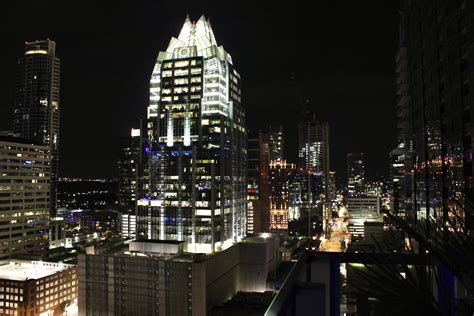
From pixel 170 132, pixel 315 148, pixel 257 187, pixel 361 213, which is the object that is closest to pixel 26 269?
pixel 170 132

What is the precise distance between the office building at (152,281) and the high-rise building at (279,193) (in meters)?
46.0

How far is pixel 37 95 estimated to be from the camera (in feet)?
359

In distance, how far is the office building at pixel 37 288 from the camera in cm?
3950

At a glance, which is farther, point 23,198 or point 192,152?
point 23,198

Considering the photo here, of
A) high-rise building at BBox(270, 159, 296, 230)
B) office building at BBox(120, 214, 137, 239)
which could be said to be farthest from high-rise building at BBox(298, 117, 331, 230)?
office building at BBox(120, 214, 137, 239)

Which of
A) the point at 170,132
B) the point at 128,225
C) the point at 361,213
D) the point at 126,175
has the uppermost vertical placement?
the point at 170,132

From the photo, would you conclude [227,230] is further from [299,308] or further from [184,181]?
[299,308]

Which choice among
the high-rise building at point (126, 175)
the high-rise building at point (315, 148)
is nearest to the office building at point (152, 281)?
the high-rise building at point (126, 175)

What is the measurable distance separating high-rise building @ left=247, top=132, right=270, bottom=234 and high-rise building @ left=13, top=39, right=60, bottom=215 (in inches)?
2327

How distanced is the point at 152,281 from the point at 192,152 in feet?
54.2

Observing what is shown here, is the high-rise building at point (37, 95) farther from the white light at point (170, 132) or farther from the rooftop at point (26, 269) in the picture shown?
the white light at point (170, 132)

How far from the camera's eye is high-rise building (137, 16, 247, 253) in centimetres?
4559

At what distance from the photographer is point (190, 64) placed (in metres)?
49.0

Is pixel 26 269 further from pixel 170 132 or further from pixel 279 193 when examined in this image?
pixel 279 193
